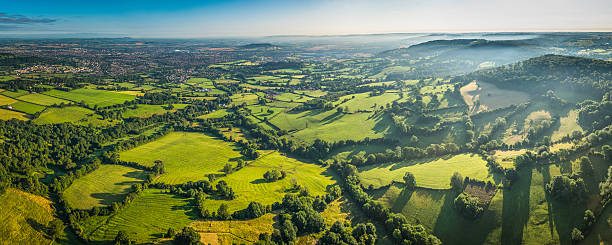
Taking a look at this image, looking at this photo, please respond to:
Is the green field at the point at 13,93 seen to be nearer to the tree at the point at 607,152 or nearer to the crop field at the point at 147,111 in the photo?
the crop field at the point at 147,111

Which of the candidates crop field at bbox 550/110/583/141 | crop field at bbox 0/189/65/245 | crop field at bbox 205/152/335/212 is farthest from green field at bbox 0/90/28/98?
crop field at bbox 550/110/583/141

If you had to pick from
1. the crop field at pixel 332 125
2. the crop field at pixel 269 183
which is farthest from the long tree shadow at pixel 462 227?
the crop field at pixel 332 125

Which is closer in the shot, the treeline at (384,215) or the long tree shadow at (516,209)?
the long tree shadow at (516,209)

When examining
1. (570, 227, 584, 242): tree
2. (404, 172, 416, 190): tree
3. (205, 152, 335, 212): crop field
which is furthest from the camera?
(404, 172, 416, 190): tree

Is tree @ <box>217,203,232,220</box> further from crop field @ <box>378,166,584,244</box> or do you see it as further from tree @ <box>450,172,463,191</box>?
tree @ <box>450,172,463,191</box>

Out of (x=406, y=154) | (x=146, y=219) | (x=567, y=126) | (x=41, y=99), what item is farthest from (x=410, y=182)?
(x=41, y=99)

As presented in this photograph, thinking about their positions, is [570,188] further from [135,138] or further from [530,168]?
[135,138]
